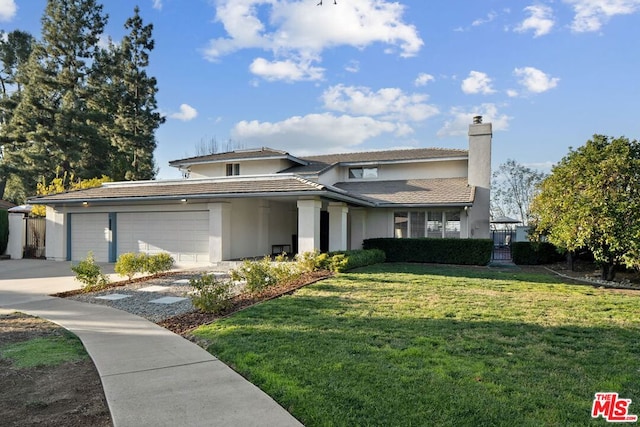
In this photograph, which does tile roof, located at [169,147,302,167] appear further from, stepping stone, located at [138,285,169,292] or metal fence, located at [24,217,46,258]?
stepping stone, located at [138,285,169,292]

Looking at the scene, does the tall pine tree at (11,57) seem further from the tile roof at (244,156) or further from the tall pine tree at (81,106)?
the tile roof at (244,156)

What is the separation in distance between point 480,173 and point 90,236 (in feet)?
62.2

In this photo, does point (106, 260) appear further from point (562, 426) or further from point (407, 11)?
point (562, 426)

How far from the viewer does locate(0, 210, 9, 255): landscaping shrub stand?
21.0 metres

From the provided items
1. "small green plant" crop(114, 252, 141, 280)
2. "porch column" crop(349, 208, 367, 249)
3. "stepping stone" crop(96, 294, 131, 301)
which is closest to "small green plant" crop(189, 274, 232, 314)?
"stepping stone" crop(96, 294, 131, 301)

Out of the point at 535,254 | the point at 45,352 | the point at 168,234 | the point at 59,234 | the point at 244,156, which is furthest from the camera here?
the point at 244,156

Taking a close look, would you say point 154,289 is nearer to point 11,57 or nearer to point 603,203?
point 603,203

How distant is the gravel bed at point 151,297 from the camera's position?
8219 mm

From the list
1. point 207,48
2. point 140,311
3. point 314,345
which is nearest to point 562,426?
point 314,345

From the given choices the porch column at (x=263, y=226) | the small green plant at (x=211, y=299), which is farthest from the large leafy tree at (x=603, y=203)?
the small green plant at (x=211, y=299)

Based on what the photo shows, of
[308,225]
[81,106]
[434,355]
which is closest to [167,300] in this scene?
[308,225]

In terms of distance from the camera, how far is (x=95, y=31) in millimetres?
33906

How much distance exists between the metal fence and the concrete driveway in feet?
6.34

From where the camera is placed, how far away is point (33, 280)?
42.8ft
